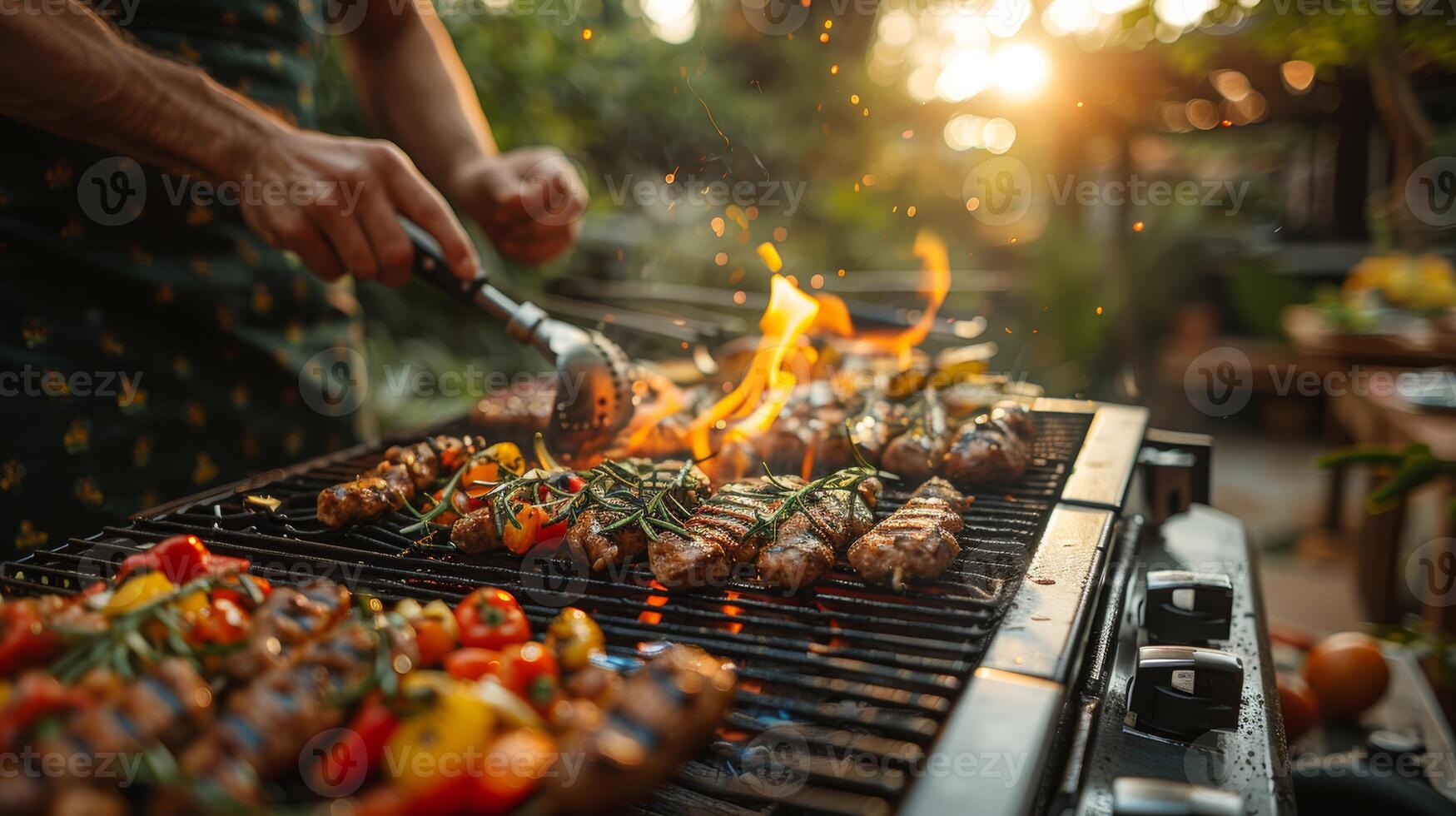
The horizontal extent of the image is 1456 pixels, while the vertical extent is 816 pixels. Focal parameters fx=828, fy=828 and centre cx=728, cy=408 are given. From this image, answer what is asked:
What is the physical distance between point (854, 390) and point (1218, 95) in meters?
6.62

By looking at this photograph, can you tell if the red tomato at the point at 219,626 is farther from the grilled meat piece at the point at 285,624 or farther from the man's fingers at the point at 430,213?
the man's fingers at the point at 430,213

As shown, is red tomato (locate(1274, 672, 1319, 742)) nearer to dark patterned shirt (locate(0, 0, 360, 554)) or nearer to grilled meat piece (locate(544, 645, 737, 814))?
grilled meat piece (locate(544, 645, 737, 814))

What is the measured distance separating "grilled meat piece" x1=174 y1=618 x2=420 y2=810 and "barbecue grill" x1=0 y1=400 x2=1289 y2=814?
0.56 m

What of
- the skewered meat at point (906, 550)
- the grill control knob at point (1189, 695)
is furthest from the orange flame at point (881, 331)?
the grill control knob at point (1189, 695)

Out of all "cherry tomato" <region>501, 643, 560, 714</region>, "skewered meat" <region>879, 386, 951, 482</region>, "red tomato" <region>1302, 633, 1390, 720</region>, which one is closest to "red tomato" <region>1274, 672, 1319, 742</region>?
"red tomato" <region>1302, 633, 1390, 720</region>

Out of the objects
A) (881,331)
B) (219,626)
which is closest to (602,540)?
(219,626)

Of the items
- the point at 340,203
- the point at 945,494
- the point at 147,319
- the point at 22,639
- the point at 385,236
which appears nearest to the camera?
the point at 22,639

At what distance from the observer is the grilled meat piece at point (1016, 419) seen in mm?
3037

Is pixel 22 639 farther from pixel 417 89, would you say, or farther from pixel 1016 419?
pixel 417 89

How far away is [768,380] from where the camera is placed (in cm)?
362

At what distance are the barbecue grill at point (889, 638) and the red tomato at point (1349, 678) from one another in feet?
3.42

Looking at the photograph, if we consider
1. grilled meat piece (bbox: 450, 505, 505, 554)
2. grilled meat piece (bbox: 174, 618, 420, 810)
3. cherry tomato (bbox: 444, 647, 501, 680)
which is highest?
grilled meat piece (bbox: 450, 505, 505, 554)

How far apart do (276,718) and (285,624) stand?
12.2 inches

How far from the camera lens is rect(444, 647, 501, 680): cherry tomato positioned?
1560mm
